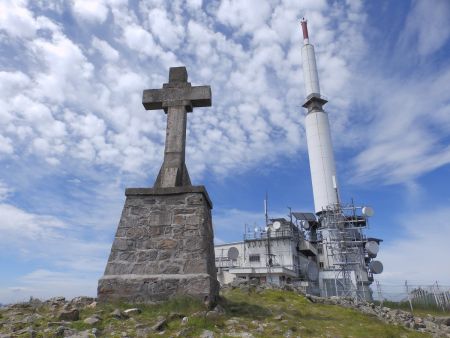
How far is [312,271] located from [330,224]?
20.9 feet

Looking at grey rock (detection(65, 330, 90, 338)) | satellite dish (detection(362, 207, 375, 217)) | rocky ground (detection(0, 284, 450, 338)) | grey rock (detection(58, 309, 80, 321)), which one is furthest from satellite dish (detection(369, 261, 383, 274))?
grey rock (detection(65, 330, 90, 338))

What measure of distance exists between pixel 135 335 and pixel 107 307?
1.68m

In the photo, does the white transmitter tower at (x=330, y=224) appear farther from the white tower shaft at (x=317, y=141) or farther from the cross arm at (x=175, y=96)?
the cross arm at (x=175, y=96)

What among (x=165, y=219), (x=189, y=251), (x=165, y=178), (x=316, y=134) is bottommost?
(x=189, y=251)

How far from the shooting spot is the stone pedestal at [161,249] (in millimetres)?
6438

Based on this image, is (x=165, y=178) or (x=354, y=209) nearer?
(x=165, y=178)

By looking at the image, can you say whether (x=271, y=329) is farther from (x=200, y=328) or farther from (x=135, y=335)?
(x=135, y=335)

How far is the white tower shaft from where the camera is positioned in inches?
1896

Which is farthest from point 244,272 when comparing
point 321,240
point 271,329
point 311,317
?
point 271,329

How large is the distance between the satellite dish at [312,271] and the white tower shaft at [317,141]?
9.28m

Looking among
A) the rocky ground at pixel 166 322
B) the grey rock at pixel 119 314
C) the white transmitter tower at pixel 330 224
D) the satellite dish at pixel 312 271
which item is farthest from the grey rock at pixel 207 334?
the satellite dish at pixel 312 271

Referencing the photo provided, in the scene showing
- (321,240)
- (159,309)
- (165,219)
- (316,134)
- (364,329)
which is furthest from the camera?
(316,134)

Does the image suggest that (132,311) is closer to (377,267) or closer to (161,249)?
(161,249)

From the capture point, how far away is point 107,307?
6.07m
